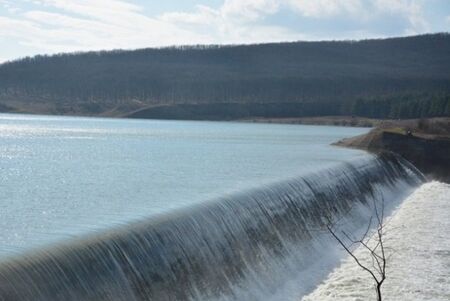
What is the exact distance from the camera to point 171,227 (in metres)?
17.0

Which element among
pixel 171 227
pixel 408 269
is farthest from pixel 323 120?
pixel 171 227

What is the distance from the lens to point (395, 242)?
2320 cm

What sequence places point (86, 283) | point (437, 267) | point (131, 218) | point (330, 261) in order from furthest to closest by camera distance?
1. point (330, 261)
2. point (437, 267)
3. point (131, 218)
4. point (86, 283)

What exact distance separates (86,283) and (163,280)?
2179 mm

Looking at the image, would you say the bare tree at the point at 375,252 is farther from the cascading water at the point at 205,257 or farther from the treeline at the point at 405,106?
the treeline at the point at 405,106

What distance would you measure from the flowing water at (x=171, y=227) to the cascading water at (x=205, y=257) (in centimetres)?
3

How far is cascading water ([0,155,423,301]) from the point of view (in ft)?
42.1

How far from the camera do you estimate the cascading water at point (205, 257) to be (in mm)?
12820

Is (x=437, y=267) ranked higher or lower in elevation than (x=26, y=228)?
A: lower

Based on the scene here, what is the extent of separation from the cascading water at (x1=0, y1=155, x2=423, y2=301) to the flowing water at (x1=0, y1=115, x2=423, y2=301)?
0.11 ft

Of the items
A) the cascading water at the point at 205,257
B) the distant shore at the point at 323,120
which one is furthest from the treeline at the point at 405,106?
Answer: the cascading water at the point at 205,257

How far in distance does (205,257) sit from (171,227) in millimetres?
1234

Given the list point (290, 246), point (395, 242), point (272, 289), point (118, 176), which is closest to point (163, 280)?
point (272, 289)

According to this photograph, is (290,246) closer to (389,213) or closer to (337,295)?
(337,295)
